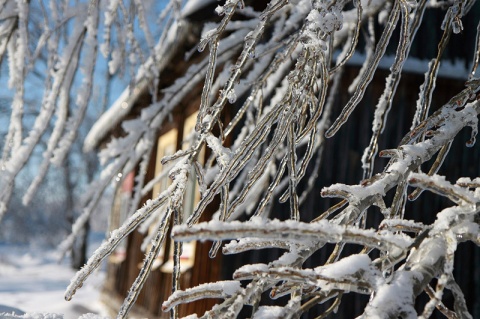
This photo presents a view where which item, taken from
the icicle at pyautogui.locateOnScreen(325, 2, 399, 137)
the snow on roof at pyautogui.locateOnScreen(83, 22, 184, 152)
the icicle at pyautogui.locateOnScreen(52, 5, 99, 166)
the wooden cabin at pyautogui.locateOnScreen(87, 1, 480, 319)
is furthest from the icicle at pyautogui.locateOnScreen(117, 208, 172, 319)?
the wooden cabin at pyautogui.locateOnScreen(87, 1, 480, 319)

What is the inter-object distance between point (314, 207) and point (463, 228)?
433cm

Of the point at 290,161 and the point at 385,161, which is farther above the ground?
the point at 385,161

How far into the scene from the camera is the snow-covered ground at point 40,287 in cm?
923

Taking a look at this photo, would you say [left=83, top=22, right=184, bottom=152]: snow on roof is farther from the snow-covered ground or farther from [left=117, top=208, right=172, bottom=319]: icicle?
the snow-covered ground

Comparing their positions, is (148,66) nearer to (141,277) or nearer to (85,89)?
(85,89)

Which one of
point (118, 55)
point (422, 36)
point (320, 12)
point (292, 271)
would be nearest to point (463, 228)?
point (292, 271)

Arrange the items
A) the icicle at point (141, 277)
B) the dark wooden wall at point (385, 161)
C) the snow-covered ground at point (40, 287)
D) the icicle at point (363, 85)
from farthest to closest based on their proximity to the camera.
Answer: the snow-covered ground at point (40, 287), the dark wooden wall at point (385, 161), the icicle at point (363, 85), the icicle at point (141, 277)

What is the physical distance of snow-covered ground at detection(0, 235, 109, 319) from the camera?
30.3ft

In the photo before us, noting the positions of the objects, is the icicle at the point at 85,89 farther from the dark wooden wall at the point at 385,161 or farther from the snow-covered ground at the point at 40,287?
the dark wooden wall at the point at 385,161

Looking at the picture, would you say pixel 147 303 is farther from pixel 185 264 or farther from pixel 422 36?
pixel 422 36

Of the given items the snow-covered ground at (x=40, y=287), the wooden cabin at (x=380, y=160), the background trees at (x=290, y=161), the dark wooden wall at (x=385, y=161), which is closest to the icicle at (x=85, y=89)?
the background trees at (x=290, y=161)

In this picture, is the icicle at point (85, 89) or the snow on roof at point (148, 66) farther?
the snow on roof at point (148, 66)

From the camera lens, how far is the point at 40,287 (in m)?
16.1

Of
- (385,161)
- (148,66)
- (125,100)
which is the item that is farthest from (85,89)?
(385,161)
